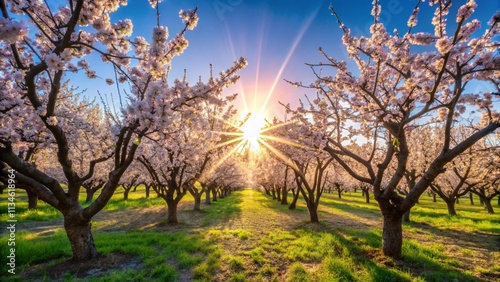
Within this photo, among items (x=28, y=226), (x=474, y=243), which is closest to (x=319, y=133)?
(x=474, y=243)

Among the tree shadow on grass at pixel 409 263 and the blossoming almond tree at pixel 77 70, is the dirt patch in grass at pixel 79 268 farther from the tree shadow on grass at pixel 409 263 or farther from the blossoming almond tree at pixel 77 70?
the tree shadow on grass at pixel 409 263

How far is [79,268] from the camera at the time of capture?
752 cm

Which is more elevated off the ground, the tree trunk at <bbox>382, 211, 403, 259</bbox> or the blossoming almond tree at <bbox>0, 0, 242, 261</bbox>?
the blossoming almond tree at <bbox>0, 0, 242, 261</bbox>

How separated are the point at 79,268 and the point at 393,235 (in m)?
10.7

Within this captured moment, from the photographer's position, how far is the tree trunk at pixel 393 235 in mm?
8641

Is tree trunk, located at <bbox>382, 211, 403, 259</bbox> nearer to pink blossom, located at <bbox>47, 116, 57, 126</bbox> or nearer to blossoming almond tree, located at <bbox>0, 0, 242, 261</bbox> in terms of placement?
blossoming almond tree, located at <bbox>0, 0, 242, 261</bbox>

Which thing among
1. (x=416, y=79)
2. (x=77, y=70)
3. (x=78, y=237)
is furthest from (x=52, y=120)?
(x=416, y=79)

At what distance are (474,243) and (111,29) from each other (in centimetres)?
1765

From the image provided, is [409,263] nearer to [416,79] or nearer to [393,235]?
[393,235]

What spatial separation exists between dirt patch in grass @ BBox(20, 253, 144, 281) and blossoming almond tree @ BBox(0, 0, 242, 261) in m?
0.43

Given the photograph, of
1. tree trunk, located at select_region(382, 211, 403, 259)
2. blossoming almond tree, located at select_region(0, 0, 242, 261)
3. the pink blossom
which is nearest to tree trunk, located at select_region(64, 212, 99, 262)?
blossoming almond tree, located at select_region(0, 0, 242, 261)

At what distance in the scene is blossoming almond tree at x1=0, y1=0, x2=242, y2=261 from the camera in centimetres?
527

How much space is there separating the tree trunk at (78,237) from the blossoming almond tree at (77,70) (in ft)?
0.09

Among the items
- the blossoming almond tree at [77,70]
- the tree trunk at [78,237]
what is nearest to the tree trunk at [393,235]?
the blossoming almond tree at [77,70]
